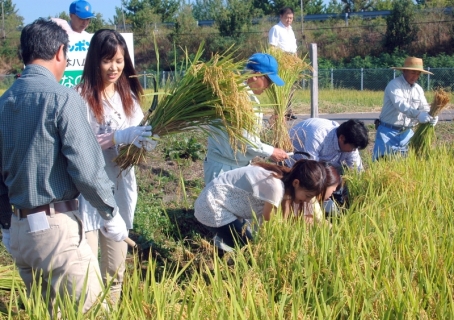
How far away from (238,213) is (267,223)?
59 cm

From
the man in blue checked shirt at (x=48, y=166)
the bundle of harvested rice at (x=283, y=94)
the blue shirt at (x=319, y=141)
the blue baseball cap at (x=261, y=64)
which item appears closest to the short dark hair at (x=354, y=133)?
the blue shirt at (x=319, y=141)

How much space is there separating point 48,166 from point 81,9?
9.98ft

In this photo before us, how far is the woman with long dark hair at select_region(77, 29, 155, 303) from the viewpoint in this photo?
285 centimetres

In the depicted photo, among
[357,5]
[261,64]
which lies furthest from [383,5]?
[261,64]

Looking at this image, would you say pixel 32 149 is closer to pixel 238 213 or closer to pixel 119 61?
pixel 119 61

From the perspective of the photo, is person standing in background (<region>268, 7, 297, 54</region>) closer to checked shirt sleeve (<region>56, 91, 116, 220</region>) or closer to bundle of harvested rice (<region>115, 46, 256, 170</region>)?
bundle of harvested rice (<region>115, 46, 256, 170</region>)

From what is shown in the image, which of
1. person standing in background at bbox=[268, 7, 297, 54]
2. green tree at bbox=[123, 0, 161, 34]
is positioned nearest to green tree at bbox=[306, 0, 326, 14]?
green tree at bbox=[123, 0, 161, 34]

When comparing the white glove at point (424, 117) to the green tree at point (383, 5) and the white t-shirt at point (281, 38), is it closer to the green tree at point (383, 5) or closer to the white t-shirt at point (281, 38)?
the white t-shirt at point (281, 38)

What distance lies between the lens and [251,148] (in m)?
3.45

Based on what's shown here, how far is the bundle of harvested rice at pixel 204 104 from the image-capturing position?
2.83 metres

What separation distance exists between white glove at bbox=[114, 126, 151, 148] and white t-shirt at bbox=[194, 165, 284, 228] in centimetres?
82

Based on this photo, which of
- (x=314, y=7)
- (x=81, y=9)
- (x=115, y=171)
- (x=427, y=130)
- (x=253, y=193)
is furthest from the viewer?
(x=314, y=7)

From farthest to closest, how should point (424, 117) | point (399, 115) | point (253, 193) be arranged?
point (399, 115) → point (424, 117) → point (253, 193)

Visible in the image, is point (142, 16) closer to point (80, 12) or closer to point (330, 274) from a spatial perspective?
point (80, 12)
